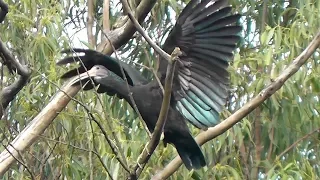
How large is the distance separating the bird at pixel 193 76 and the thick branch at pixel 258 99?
0.07 metres

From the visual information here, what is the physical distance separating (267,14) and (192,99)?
57.5 inches

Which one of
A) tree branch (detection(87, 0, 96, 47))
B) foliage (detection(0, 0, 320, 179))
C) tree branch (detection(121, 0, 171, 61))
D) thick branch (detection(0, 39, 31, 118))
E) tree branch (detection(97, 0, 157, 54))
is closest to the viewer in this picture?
tree branch (detection(121, 0, 171, 61))

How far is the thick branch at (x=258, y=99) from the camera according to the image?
7.88 feet

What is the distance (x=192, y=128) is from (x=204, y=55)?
0.66m

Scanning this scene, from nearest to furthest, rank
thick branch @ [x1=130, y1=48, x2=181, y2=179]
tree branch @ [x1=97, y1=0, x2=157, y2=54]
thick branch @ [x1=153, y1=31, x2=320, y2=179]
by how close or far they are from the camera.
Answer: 1. thick branch @ [x1=130, y1=48, x2=181, y2=179]
2. thick branch @ [x1=153, y1=31, x2=320, y2=179]
3. tree branch @ [x1=97, y1=0, x2=157, y2=54]

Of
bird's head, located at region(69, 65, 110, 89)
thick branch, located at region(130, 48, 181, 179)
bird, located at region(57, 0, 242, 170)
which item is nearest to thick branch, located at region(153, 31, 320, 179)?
bird, located at region(57, 0, 242, 170)

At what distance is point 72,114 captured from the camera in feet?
9.69

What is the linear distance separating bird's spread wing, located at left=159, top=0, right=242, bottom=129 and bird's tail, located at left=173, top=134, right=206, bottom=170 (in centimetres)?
7

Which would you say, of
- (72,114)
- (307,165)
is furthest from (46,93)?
(307,165)

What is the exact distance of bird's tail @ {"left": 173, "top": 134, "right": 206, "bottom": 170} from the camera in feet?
8.20

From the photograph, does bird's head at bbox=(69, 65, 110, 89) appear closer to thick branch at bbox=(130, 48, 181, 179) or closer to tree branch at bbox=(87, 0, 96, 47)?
thick branch at bbox=(130, 48, 181, 179)

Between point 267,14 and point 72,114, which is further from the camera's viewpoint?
point 267,14

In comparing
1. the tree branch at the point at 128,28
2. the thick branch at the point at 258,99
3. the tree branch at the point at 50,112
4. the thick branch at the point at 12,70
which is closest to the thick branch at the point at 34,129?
the tree branch at the point at 50,112

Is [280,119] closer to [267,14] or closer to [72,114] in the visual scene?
[267,14]
